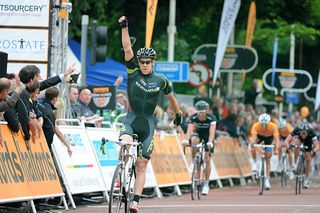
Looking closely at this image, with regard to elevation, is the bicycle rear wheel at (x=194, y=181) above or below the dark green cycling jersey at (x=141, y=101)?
below

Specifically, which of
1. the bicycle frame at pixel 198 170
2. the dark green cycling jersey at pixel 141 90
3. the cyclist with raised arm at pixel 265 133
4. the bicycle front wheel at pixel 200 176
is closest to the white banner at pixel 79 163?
the bicycle frame at pixel 198 170

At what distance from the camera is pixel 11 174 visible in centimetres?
1516

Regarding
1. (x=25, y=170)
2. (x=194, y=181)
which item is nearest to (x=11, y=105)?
(x=25, y=170)

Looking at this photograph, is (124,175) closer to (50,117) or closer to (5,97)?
(5,97)

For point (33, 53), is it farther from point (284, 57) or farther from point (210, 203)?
point (284, 57)

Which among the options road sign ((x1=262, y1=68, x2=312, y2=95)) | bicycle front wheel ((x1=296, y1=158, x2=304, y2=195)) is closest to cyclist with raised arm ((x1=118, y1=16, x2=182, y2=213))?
bicycle front wheel ((x1=296, y1=158, x2=304, y2=195))

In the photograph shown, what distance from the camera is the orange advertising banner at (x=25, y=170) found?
15002 mm

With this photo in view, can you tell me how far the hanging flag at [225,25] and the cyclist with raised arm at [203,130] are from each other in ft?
28.2

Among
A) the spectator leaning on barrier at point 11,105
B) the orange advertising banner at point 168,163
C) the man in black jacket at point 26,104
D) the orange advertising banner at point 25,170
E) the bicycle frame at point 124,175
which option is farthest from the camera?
the orange advertising banner at point 168,163

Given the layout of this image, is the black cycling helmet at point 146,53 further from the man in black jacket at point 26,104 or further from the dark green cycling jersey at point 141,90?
the man in black jacket at point 26,104

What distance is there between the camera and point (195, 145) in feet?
75.9

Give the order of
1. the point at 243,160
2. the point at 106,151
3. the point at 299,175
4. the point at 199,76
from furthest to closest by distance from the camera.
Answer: the point at 199,76 → the point at 243,160 → the point at 299,175 → the point at 106,151

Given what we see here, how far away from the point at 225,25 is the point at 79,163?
49.0ft

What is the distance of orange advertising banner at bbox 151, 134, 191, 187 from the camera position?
2309 cm
